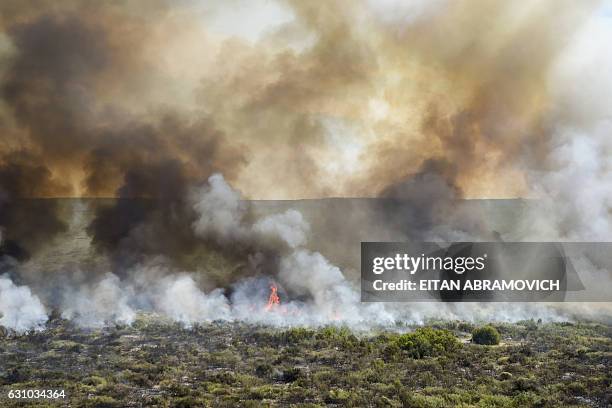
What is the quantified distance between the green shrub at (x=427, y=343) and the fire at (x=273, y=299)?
382 inches

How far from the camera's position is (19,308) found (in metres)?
36.7

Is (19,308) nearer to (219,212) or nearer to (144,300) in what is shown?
(144,300)

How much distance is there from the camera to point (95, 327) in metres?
36.3

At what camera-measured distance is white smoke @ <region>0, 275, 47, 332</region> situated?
3556cm

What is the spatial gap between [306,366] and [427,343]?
6606 mm

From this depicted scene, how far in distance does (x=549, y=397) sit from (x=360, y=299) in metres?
15.8

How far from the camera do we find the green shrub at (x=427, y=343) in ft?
100

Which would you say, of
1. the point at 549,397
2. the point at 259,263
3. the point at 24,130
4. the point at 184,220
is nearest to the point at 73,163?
the point at 24,130

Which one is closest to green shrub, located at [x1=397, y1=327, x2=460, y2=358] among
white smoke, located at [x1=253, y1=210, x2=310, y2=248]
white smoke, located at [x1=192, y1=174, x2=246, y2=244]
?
white smoke, located at [x1=253, y1=210, x2=310, y2=248]

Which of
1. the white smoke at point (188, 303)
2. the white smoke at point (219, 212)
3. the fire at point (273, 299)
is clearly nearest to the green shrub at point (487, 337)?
the fire at point (273, 299)

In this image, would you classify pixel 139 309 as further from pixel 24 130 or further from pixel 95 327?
pixel 24 130

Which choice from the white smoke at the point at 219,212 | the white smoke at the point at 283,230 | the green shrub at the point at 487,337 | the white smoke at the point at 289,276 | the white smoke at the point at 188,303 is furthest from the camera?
the white smoke at the point at 219,212

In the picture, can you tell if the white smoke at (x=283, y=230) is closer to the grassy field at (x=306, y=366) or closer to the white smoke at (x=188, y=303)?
the white smoke at (x=188, y=303)

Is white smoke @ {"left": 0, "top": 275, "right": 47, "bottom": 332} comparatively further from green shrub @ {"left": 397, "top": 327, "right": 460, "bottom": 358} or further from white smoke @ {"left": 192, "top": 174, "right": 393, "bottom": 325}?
green shrub @ {"left": 397, "top": 327, "right": 460, "bottom": 358}
